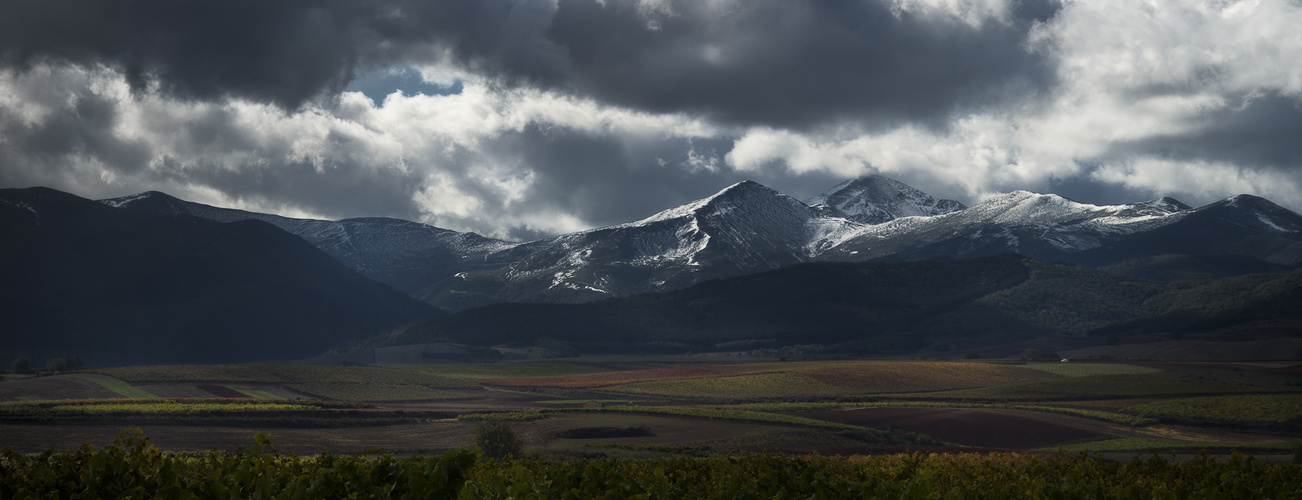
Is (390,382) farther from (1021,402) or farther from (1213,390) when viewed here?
(1213,390)

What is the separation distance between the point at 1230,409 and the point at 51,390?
516 ft

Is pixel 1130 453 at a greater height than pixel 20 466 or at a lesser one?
lesser

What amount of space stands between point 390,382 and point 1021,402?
11030cm

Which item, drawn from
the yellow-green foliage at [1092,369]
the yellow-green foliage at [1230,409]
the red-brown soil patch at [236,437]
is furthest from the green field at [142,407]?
the yellow-green foliage at [1092,369]

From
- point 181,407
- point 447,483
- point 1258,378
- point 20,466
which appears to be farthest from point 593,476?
point 1258,378

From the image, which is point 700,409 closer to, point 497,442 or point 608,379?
point 497,442

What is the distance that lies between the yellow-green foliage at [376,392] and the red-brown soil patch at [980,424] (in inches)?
2479

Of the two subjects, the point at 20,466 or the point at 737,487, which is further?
the point at 737,487

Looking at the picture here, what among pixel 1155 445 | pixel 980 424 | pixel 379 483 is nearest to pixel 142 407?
pixel 980 424

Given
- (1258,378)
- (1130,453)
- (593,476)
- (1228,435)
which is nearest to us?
(593,476)

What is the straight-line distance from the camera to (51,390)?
122750mm

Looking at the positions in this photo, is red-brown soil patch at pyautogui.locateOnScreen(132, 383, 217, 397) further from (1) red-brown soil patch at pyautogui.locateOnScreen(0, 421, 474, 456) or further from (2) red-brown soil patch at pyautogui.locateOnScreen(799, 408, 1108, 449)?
(2) red-brown soil patch at pyautogui.locateOnScreen(799, 408, 1108, 449)

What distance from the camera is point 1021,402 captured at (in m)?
131

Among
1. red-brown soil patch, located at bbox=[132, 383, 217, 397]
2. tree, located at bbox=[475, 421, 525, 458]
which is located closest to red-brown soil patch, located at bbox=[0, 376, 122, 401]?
red-brown soil patch, located at bbox=[132, 383, 217, 397]
